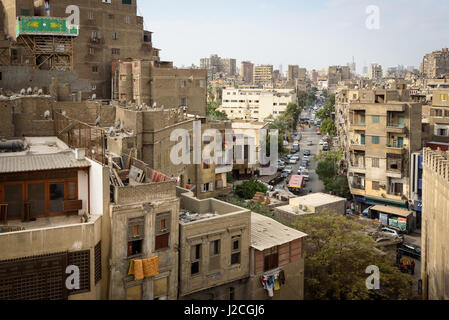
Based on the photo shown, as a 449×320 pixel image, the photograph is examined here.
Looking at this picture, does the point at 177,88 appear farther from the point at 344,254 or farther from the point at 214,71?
the point at 214,71

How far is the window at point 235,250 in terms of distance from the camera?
15.9 m

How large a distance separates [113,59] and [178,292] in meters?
36.0

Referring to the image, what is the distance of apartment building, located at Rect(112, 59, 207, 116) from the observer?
4006 centimetres

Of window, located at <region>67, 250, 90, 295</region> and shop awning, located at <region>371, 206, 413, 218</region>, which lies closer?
window, located at <region>67, 250, 90, 295</region>

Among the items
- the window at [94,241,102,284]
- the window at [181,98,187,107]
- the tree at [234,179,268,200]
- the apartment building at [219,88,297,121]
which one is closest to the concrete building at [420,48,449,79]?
the apartment building at [219,88,297,121]

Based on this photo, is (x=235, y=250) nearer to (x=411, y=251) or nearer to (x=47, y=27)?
(x=411, y=251)

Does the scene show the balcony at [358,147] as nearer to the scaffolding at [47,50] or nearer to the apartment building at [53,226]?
the scaffolding at [47,50]

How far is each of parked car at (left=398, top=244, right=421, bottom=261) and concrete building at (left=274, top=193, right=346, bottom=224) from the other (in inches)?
183

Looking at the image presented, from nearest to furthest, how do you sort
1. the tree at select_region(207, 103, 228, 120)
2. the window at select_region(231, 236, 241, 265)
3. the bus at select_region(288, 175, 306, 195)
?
the window at select_region(231, 236, 241, 265) → the bus at select_region(288, 175, 306, 195) → the tree at select_region(207, 103, 228, 120)

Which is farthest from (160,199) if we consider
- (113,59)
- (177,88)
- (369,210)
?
(113,59)

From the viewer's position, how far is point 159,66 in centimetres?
4259

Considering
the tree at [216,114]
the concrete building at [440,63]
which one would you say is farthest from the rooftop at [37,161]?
the concrete building at [440,63]

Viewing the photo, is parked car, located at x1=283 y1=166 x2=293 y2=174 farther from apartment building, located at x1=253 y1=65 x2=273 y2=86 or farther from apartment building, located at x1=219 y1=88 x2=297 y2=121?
apartment building, located at x1=253 y1=65 x2=273 y2=86

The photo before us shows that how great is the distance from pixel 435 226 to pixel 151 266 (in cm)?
1160
